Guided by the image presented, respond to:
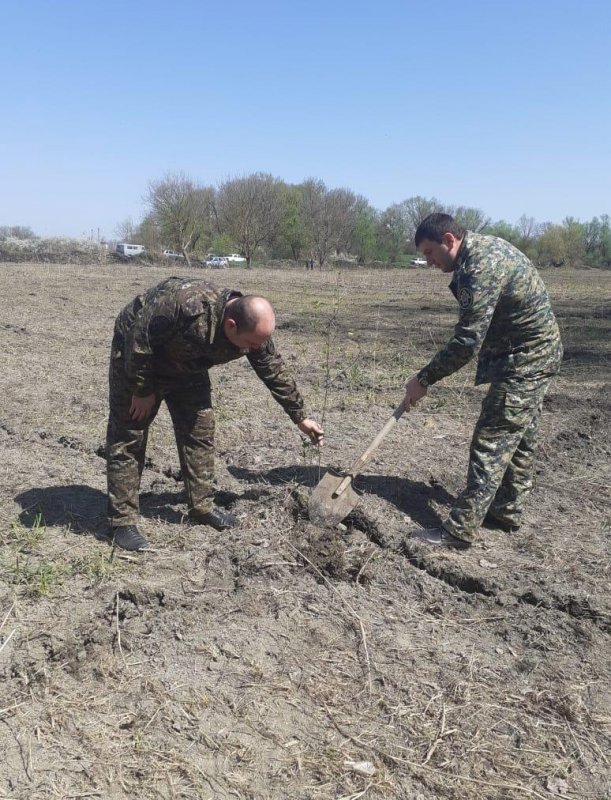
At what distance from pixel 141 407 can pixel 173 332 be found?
1.67 ft

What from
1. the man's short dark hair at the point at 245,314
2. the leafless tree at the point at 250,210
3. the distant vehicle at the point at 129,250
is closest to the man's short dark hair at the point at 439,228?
the man's short dark hair at the point at 245,314

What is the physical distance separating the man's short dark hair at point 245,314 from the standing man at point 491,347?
1.24 metres

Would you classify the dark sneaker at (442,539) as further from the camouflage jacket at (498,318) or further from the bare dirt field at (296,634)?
the camouflage jacket at (498,318)

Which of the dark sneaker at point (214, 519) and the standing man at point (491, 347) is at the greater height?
the standing man at point (491, 347)

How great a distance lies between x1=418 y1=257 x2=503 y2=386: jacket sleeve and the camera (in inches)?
152

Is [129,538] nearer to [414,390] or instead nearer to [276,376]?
[276,376]

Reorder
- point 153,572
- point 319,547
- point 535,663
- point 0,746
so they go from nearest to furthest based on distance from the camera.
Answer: point 0,746
point 535,663
point 153,572
point 319,547

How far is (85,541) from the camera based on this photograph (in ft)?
13.2

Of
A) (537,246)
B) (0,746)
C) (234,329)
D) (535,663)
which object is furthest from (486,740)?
(537,246)

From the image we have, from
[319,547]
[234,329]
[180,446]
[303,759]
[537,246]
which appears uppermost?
[537,246]

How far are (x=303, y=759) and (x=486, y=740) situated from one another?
76 cm

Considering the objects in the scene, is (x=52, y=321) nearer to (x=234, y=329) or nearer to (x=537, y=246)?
(x=234, y=329)

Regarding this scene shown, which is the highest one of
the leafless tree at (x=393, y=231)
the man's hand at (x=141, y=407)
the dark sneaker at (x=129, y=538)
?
the leafless tree at (x=393, y=231)

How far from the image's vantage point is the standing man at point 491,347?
3.91 m
